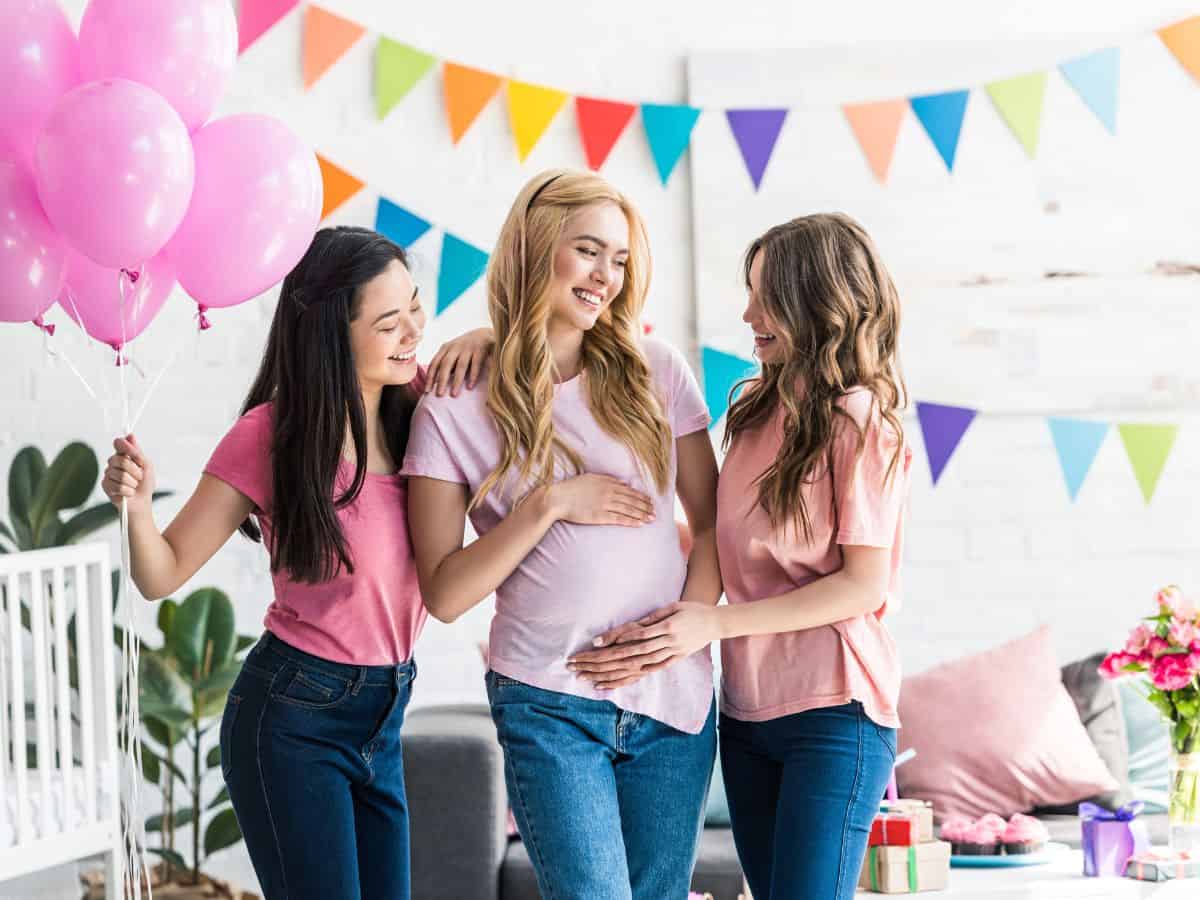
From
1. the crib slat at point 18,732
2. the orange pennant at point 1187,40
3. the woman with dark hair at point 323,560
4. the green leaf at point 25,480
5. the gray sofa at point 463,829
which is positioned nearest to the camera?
the woman with dark hair at point 323,560

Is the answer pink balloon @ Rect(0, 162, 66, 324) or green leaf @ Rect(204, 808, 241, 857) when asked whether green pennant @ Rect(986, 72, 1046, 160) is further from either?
green leaf @ Rect(204, 808, 241, 857)

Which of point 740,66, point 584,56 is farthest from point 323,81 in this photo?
point 740,66

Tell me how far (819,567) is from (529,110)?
203 cm

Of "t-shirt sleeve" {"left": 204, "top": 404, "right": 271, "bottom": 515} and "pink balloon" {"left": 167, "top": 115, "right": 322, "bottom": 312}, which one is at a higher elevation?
Answer: "pink balloon" {"left": 167, "top": 115, "right": 322, "bottom": 312}

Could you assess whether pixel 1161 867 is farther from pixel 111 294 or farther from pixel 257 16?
pixel 257 16

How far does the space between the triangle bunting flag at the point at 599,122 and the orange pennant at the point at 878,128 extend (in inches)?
21.8

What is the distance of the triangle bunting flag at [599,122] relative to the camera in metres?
3.59

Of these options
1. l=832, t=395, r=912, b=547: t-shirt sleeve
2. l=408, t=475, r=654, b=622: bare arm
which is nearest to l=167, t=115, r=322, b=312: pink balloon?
l=408, t=475, r=654, b=622: bare arm

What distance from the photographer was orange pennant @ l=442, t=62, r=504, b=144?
3.58 m

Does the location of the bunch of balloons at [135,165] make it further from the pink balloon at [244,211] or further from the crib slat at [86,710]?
the crib slat at [86,710]

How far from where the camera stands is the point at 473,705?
3438 millimetres

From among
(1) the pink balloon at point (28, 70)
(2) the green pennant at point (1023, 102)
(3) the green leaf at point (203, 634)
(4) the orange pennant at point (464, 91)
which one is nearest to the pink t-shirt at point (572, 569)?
(1) the pink balloon at point (28, 70)

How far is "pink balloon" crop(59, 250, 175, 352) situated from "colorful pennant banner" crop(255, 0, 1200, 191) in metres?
1.59

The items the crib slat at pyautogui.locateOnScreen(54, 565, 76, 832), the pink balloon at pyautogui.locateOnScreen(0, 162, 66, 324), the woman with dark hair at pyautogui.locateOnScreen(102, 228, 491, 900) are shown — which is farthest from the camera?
the crib slat at pyautogui.locateOnScreen(54, 565, 76, 832)
